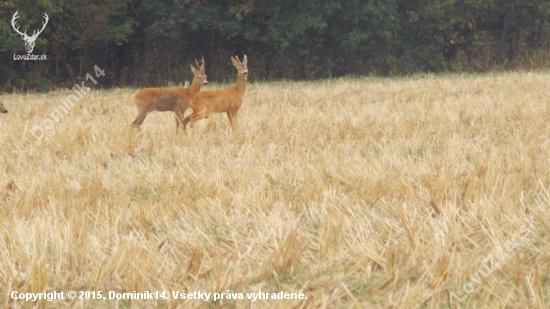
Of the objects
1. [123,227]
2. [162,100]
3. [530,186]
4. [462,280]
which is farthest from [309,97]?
[462,280]

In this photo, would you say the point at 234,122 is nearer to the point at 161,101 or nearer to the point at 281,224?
the point at 161,101

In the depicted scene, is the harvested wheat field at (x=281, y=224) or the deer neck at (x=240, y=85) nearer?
the harvested wheat field at (x=281, y=224)

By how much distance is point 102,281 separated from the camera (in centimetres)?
307

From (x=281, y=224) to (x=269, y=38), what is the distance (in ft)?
81.6

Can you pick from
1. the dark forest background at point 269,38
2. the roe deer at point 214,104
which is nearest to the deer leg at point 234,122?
the roe deer at point 214,104

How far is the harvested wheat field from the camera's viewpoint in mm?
2949

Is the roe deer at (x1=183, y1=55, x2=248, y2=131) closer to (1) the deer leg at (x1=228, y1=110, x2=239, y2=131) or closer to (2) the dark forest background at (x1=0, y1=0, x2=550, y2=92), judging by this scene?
(1) the deer leg at (x1=228, y1=110, x2=239, y2=131)

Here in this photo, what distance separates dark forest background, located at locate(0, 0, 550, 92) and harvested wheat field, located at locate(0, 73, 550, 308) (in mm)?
19569

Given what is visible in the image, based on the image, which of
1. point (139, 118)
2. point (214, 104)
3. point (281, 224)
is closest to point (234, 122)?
point (214, 104)

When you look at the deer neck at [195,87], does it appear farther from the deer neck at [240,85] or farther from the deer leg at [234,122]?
the deer leg at [234,122]

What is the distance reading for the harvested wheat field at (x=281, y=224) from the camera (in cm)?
295

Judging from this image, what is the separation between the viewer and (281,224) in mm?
3682

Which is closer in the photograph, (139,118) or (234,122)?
(234,122)

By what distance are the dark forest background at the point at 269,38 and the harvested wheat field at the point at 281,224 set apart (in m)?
19.6
